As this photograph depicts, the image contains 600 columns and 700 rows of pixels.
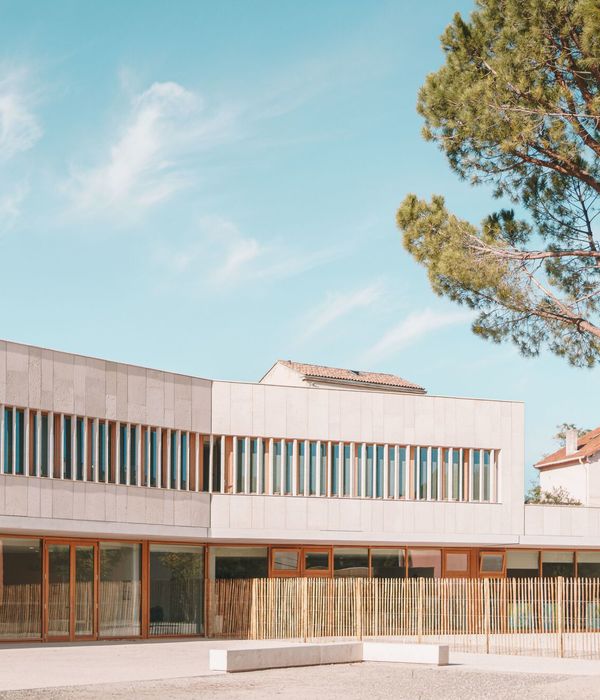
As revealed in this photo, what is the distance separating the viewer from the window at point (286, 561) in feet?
110

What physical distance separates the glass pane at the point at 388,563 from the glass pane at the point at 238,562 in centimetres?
326

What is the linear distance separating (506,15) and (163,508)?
14.8 metres

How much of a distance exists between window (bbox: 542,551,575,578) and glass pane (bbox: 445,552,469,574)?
3.00 metres

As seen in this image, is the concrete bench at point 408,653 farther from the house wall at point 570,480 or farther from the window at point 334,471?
the house wall at point 570,480

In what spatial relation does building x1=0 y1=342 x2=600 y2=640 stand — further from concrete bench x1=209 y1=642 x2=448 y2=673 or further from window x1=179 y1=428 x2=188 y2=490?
concrete bench x1=209 y1=642 x2=448 y2=673

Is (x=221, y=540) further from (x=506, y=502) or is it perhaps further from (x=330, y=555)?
(x=506, y=502)

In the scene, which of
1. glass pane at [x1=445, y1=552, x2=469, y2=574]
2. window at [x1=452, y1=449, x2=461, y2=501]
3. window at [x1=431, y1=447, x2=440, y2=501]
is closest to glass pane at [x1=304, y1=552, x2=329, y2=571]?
window at [x1=431, y1=447, x2=440, y2=501]

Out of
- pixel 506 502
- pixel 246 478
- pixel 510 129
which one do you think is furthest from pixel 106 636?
pixel 510 129

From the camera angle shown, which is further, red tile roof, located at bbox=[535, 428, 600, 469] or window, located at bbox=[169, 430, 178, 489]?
red tile roof, located at bbox=[535, 428, 600, 469]

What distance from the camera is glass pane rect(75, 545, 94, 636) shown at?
2931cm

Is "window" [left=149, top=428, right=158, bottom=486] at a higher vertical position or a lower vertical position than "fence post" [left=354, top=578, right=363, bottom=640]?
higher

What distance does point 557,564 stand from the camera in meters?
37.2

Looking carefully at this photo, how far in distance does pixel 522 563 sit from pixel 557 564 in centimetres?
125

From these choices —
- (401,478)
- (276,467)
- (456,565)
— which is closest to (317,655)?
(276,467)
